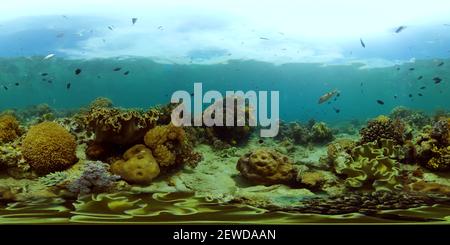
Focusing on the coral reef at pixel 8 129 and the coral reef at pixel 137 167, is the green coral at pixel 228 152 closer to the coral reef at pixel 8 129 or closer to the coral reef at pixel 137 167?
the coral reef at pixel 137 167

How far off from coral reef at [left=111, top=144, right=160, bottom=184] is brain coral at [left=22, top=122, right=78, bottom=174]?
3.75 ft

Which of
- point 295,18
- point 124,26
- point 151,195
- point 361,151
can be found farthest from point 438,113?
point 124,26

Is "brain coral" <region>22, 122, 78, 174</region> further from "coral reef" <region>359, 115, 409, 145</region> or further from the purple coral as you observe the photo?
"coral reef" <region>359, 115, 409, 145</region>

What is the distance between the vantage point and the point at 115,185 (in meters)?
4.10

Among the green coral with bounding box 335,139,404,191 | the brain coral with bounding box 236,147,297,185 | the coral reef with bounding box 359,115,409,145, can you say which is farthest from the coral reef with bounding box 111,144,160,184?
the coral reef with bounding box 359,115,409,145

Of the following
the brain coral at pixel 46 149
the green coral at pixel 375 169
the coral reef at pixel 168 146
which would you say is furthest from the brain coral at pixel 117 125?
the green coral at pixel 375 169

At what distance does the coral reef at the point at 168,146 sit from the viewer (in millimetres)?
4938

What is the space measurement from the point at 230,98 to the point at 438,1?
799 inches

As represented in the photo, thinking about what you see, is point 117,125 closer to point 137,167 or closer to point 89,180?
point 137,167

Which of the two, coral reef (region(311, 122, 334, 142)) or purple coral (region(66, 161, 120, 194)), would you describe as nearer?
purple coral (region(66, 161, 120, 194))

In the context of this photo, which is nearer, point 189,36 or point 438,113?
point 438,113

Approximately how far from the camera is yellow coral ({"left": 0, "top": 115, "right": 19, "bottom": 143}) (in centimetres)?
487

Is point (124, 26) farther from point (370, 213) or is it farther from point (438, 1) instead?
point (438, 1)

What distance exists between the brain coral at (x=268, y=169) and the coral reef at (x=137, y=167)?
95.3 inches
